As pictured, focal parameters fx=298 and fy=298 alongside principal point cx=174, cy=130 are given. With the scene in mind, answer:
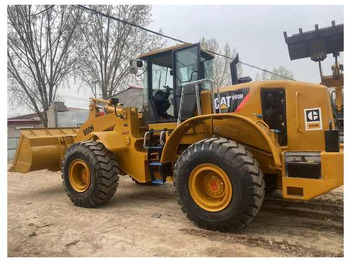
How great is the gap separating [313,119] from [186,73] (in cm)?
220

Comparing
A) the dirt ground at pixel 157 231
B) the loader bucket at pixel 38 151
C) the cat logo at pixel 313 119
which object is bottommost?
the dirt ground at pixel 157 231

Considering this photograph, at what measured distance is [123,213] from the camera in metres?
5.10

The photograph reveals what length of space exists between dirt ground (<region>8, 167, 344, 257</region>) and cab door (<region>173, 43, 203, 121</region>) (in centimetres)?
178

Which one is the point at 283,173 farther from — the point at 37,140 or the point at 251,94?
the point at 37,140

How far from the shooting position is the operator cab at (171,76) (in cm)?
508

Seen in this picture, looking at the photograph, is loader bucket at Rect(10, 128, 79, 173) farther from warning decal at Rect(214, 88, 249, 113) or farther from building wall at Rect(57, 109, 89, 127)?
building wall at Rect(57, 109, 89, 127)

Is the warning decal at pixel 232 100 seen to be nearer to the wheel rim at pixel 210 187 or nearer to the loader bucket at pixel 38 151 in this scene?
the wheel rim at pixel 210 187

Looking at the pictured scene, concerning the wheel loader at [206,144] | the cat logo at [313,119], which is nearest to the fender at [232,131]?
the wheel loader at [206,144]

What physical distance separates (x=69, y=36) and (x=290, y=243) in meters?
15.8

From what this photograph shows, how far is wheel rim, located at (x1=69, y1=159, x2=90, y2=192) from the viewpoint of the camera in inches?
223

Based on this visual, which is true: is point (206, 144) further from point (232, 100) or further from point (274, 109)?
point (274, 109)

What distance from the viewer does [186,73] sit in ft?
17.1

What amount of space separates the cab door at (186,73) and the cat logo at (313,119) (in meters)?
1.70

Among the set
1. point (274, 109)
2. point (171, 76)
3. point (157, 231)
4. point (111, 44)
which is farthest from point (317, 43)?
point (111, 44)
